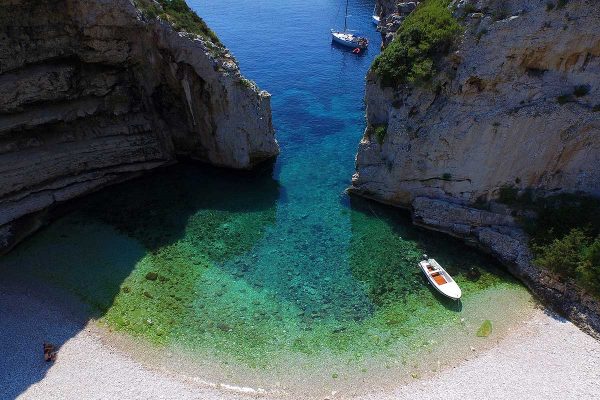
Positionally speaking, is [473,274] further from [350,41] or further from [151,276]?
[350,41]

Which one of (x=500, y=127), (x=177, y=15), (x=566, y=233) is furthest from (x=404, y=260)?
(x=177, y=15)

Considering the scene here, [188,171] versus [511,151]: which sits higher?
[511,151]

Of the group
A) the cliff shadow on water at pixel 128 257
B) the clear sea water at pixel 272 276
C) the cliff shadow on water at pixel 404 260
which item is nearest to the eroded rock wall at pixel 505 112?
the cliff shadow on water at pixel 404 260

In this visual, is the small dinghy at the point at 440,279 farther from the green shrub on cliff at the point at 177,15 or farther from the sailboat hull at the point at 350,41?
the sailboat hull at the point at 350,41

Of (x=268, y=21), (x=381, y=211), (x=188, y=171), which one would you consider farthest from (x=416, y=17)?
(x=268, y=21)

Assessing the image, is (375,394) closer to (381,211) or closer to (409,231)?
(409,231)

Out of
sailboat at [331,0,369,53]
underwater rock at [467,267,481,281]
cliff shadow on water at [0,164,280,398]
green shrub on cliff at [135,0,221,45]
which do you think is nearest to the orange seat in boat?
underwater rock at [467,267,481,281]

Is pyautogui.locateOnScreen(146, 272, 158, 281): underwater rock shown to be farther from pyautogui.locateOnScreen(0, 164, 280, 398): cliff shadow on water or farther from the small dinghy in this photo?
the small dinghy
